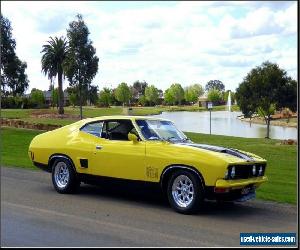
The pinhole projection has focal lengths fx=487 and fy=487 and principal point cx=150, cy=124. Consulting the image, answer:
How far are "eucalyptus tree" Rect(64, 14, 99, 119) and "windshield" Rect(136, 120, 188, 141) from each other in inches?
1002

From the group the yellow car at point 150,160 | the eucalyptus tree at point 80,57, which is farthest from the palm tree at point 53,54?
the yellow car at point 150,160

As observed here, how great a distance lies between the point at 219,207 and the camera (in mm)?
8984

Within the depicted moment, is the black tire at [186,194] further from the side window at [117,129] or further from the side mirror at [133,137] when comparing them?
the side window at [117,129]

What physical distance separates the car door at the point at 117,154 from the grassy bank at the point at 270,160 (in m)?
2.83

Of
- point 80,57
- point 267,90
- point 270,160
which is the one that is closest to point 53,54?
point 80,57

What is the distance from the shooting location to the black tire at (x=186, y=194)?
26.6ft

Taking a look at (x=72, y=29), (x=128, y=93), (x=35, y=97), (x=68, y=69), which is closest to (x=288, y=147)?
(x=72, y=29)

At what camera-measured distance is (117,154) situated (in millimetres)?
9203

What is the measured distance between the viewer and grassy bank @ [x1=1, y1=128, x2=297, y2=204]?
10.6 m

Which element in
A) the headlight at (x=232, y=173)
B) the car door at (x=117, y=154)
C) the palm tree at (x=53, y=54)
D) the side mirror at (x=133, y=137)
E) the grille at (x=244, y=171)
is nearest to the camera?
the headlight at (x=232, y=173)

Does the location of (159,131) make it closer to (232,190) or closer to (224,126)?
(232,190)

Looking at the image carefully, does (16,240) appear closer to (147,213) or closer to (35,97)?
(147,213)

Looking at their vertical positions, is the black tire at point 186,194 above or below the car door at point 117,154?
below

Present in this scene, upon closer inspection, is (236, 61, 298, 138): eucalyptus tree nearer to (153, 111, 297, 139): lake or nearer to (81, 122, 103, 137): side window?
(153, 111, 297, 139): lake
